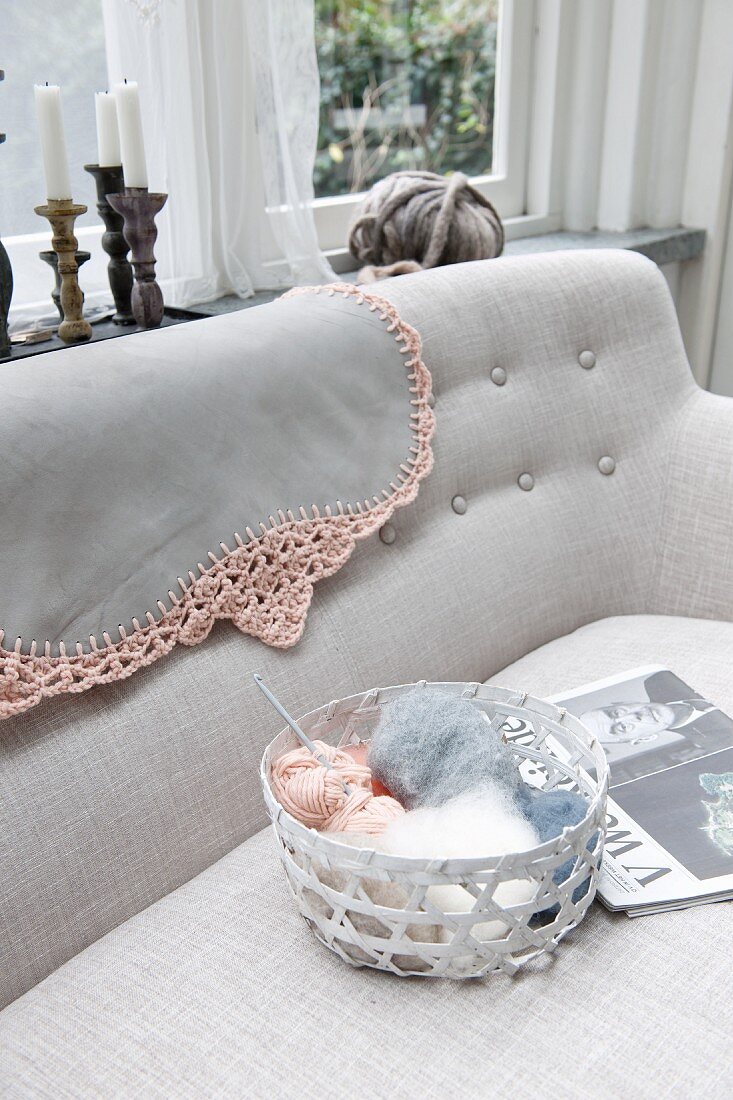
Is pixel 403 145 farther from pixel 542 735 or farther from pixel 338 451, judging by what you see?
pixel 542 735

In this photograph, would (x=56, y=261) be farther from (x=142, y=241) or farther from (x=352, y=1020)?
(x=352, y=1020)

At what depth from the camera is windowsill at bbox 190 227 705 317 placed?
1.88 metres

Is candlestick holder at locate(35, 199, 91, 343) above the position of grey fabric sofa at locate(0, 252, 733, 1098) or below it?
above

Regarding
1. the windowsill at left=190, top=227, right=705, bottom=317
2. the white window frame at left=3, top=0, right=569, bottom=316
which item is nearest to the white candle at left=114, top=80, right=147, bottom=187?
the white window frame at left=3, top=0, right=569, bottom=316

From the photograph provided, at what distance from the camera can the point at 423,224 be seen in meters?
1.44

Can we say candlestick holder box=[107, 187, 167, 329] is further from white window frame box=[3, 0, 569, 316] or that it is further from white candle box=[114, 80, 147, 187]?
white window frame box=[3, 0, 569, 316]

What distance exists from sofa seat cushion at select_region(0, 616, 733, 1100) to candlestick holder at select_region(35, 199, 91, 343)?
663mm

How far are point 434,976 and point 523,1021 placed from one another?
0.07 meters

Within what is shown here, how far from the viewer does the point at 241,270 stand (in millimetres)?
1409

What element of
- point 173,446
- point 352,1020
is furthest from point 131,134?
point 352,1020

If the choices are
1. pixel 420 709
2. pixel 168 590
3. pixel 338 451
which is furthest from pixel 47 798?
pixel 338 451

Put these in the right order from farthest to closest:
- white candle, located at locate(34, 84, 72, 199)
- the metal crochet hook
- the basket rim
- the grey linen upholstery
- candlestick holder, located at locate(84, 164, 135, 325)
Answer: candlestick holder, located at locate(84, 164, 135, 325) → white candle, located at locate(34, 84, 72, 199) → the grey linen upholstery → the metal crochet hook → the basket rim

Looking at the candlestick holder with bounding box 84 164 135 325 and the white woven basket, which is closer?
the white woven basket

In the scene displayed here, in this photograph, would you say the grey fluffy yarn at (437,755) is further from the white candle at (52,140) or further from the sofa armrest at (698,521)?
the white candle at (52,140)
